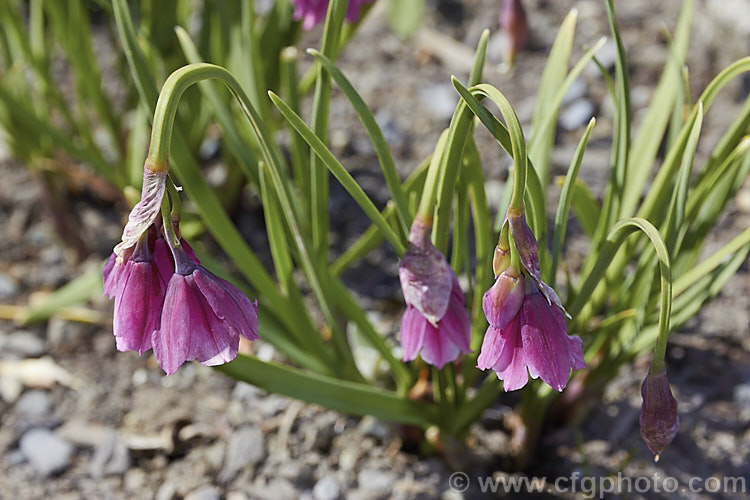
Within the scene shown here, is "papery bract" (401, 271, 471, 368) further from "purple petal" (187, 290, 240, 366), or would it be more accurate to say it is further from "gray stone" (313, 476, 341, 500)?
"gray stone" (313, 476, 341, 500)

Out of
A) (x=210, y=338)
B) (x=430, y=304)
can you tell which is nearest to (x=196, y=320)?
(x=210, y=338)

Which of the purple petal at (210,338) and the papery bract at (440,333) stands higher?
the purple petal at (210,338)

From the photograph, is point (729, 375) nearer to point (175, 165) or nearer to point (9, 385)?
point (175, 165)

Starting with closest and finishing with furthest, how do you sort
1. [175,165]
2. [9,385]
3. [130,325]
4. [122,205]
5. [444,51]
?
[130,325]
[175,165]
[9,385]
[122,205]
[444,51]

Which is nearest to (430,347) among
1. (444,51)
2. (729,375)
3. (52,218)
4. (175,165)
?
(175,165)

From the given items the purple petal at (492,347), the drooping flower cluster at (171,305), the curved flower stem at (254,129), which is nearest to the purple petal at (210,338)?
the drooping flower cluster at (171,305)

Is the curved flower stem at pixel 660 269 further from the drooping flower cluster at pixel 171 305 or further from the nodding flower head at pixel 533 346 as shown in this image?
the drooping flower cluster at pixel 171 305

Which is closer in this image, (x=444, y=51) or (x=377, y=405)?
(x=377, y=405)
